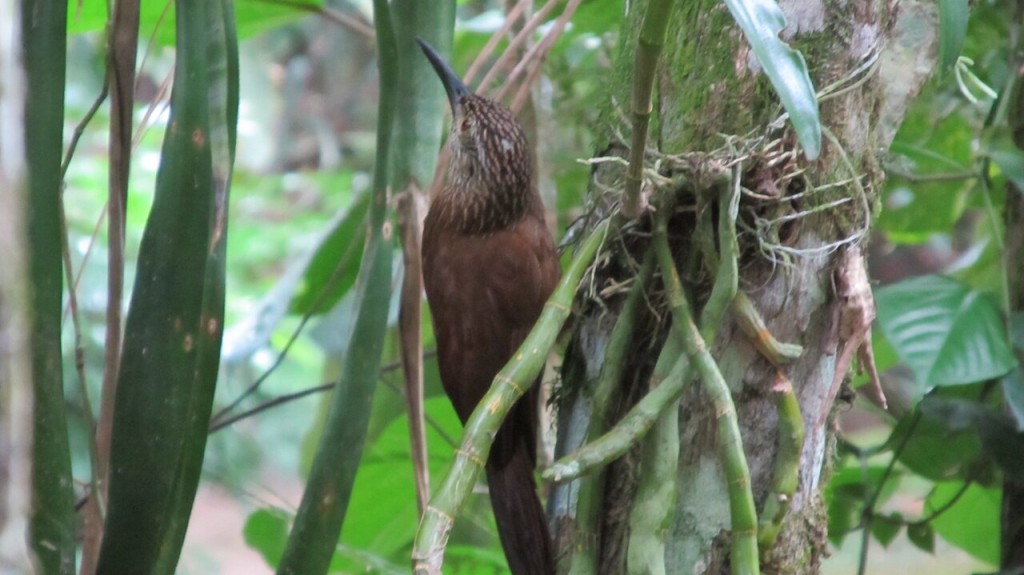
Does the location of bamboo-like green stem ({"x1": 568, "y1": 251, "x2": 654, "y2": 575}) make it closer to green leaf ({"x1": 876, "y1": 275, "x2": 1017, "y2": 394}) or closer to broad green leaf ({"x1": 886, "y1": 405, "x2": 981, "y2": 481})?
green leaf ({"x1": 876, "y1": 275, "x2": 1017, "y2": 394})

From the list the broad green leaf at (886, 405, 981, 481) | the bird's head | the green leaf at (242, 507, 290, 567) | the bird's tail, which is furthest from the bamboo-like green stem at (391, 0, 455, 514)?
the broad green leaf at (886, 405, 981, 481)

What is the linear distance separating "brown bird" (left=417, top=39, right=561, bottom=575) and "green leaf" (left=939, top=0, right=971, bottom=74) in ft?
2.07

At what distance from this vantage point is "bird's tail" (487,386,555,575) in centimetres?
147

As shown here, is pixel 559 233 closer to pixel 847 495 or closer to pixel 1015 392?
pixel 847 495

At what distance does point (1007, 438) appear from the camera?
1.86m

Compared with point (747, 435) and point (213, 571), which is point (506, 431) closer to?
point (747, 435)

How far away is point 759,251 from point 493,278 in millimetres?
615

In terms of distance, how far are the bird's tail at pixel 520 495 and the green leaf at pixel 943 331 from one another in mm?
586

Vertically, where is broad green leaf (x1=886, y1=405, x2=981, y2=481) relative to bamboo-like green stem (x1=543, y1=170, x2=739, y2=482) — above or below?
below

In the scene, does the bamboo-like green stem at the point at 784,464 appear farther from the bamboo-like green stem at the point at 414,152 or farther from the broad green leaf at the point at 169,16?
the broad green leaf at the point at 169,16

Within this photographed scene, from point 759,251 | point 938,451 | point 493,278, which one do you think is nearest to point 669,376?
point 759,251

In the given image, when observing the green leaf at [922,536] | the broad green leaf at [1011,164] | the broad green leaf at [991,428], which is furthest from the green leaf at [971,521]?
the broad green leaf at [1011,164]

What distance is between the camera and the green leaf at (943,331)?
64.1 inches

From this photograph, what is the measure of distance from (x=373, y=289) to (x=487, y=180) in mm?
681
